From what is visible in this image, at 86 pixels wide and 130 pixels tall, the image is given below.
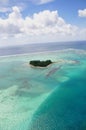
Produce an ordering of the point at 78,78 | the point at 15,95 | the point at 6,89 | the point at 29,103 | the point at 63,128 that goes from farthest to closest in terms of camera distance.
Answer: the point at 78,78
the point at 6,89
the point at 15,95
the point at 29,103
the point at 63,128

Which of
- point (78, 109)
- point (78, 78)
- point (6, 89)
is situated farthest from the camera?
point (78, 78)

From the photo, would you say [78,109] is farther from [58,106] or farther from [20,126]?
[20,126]

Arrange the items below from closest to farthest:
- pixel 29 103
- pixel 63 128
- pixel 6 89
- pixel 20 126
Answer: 1. pixel 63 128
2. pixel 20 126
3. pixel 29 103
4. pixel 6 89

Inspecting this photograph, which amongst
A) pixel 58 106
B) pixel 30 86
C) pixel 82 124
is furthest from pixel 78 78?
pixel 82 124

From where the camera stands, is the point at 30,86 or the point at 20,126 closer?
the point at 20,126

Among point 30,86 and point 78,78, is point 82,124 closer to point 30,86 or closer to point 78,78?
point 30,86

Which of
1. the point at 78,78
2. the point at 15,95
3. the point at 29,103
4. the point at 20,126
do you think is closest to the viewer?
the point at 20,126

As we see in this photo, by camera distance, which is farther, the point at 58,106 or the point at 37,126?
the point at 58,106

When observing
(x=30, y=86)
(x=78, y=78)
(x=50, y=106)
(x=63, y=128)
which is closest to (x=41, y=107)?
(x=50, y=106)

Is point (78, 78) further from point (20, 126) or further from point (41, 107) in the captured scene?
point (20, 126)
